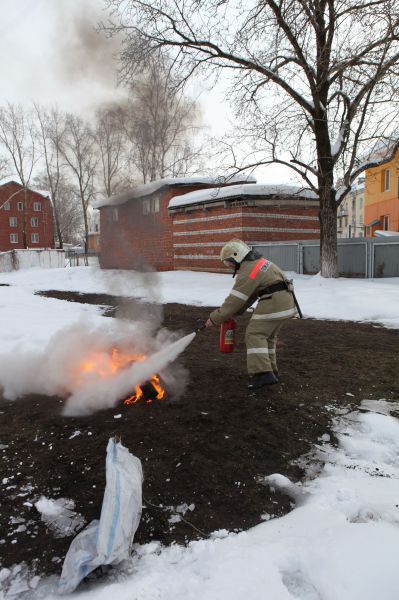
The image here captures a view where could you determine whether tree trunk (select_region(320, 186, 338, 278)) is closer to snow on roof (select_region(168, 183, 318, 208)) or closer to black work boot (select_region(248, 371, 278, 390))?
snow on roof (select_region(168, 183, 318, 208))

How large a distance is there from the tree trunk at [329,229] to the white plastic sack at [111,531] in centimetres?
1242

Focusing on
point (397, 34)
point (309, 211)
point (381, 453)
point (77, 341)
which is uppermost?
point (397, 34)

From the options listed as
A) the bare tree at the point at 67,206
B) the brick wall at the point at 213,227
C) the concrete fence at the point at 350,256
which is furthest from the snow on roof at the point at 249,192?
the bare tree at the point at 67,206

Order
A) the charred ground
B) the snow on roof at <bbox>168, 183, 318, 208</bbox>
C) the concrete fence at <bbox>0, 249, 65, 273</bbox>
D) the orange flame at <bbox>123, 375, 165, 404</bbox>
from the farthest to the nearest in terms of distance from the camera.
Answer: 1. the concrete fence at <bbox>0, 249, 65, 273</bbox>
2. the snow on roof at <bbox>168, 183, 318, 208</bbox>
3. the orange flame at <bbox>123, 375, 165, 404</bbox>
4. the charred ground

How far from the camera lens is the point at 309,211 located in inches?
700

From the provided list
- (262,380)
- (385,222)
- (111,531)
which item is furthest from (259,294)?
(385,222)

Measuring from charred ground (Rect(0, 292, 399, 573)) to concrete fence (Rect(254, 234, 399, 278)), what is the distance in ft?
28.8

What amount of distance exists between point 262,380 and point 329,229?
402 inches

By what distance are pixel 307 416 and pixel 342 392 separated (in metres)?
0.88

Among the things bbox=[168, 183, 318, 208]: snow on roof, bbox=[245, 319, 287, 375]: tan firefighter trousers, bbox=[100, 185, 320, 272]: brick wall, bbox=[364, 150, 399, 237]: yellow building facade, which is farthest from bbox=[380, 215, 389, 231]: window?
bbox=[245, 319, 287, 375]: tan firefighter trousers

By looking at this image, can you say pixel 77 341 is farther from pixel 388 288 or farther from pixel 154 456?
pixel 388 288

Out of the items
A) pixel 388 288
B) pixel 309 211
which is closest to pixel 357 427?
pixel 388 288

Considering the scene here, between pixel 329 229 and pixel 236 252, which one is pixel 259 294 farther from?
pixel 329 229

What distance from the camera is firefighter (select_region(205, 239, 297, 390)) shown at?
446 cm
